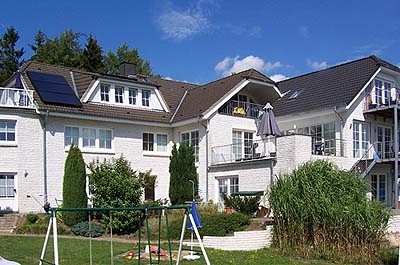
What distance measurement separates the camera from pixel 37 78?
85.9 ft

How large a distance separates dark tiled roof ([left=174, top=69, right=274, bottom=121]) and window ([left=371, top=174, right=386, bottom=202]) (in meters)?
8.60

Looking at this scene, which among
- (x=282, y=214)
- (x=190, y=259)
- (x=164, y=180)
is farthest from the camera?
(x=164, y=180)

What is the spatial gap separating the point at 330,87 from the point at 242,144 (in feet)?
20.5

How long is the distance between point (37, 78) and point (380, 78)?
20.1 meters

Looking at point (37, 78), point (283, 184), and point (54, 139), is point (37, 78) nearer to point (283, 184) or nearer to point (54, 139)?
point (54, 139)

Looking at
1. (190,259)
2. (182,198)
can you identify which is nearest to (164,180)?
(182,198)

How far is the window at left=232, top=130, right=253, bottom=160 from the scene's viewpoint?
90.4 ft

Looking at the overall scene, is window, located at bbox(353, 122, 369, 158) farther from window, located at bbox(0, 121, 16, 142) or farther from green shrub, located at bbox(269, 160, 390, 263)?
window, located at bbox(0, 121, 16, 142)

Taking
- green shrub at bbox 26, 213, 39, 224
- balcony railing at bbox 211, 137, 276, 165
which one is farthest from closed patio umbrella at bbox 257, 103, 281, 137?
green shrub at bbox 26, 213, 39, 224

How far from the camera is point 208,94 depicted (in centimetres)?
2961

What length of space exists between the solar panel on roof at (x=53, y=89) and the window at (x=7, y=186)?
4.28 m

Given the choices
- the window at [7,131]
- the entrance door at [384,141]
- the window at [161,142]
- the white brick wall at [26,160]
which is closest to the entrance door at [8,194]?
the white brick wall at [26,160]

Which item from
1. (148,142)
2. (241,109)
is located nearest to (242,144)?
(241,109)

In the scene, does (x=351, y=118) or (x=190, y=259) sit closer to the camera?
(x=190, y=259)
